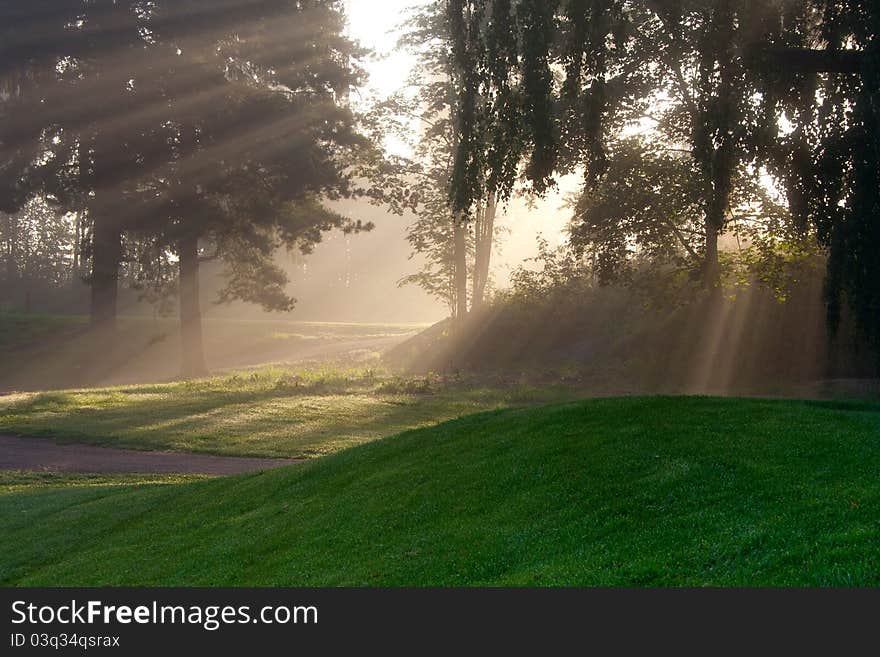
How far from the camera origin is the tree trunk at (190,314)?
35.9 meters

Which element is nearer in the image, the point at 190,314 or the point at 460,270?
the point at 190,314

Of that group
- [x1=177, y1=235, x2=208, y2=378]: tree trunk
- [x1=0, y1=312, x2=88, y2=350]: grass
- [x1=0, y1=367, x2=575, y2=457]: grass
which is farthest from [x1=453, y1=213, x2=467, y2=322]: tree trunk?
[x1=0, y1=312, x2=88, y2=350]: grass

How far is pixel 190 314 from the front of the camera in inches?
1442

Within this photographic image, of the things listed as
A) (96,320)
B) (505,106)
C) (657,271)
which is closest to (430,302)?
(96,320)

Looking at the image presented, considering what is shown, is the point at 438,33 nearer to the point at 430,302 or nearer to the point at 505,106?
the point at 505,106

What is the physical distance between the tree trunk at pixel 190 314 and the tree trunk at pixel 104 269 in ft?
8.94

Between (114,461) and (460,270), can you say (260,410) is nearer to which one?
(114,461)

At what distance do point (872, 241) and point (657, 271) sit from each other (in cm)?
1562

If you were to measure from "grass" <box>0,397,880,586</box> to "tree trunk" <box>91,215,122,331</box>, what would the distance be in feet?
77.4

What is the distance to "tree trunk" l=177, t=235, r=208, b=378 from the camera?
35.9m

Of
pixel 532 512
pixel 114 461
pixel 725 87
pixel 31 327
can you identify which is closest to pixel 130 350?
pixel 31 327

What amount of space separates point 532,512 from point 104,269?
109 ft

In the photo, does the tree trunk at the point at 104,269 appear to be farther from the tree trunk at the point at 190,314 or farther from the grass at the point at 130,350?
the tree trunk at the point at 190,314

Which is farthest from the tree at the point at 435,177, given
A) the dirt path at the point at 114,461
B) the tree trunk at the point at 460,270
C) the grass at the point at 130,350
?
the dirt path at the point at 114,461
